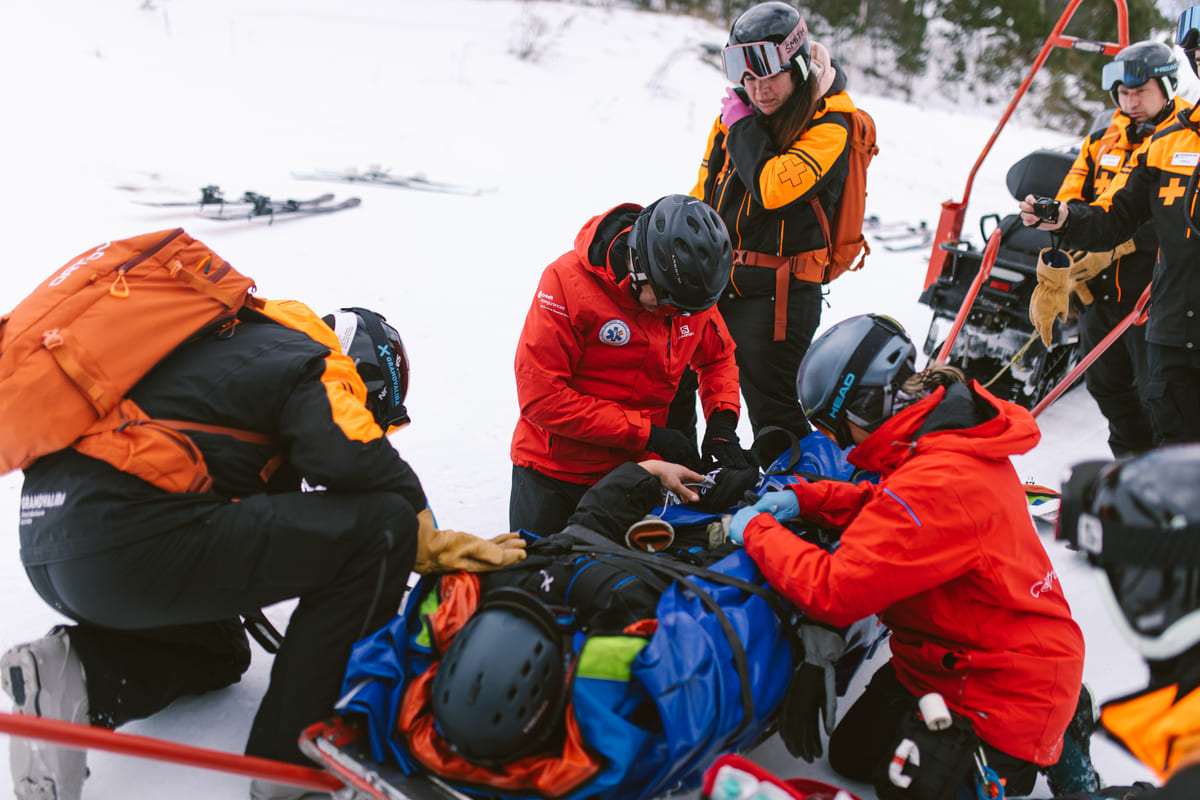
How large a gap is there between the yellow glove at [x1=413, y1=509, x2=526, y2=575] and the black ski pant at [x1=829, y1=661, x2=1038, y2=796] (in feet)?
3.77

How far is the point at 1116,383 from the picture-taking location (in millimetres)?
4516

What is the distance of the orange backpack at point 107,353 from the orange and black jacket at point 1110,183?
4.36 meters

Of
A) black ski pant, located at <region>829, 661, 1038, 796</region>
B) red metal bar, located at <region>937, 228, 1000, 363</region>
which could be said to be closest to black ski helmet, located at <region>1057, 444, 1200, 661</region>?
black ski pant, located at <region>829, 661, 1038, 796</region>

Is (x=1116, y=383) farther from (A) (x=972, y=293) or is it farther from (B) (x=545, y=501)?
(B) (x=545, y=501)

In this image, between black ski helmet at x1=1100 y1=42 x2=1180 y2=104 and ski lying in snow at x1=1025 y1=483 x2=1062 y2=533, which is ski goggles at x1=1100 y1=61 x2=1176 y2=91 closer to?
black ski helmet at x1=1100 y1=42 x2=1180 y2=104

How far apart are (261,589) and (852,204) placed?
9.29 feet

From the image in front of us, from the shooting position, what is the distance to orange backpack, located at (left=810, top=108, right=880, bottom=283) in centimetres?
360

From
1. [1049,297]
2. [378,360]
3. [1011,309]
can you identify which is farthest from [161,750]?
[1011,309]

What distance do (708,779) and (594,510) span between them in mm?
964

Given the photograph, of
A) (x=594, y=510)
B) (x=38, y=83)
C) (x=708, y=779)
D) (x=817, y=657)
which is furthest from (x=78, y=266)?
(x=38, y=83)

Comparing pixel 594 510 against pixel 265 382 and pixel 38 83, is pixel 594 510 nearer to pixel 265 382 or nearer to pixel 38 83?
pixel 265 382

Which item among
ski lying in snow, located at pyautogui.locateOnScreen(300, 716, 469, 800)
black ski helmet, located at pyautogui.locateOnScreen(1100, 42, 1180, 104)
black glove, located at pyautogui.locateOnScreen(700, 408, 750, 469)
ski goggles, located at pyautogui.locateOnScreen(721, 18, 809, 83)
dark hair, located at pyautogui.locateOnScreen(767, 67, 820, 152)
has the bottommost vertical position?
ski lying in snow, located at pyautogui.locateOnScreen(300, 716, 469, 800)

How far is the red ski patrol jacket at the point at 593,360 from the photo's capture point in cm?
301

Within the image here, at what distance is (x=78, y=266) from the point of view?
205 centimetres
